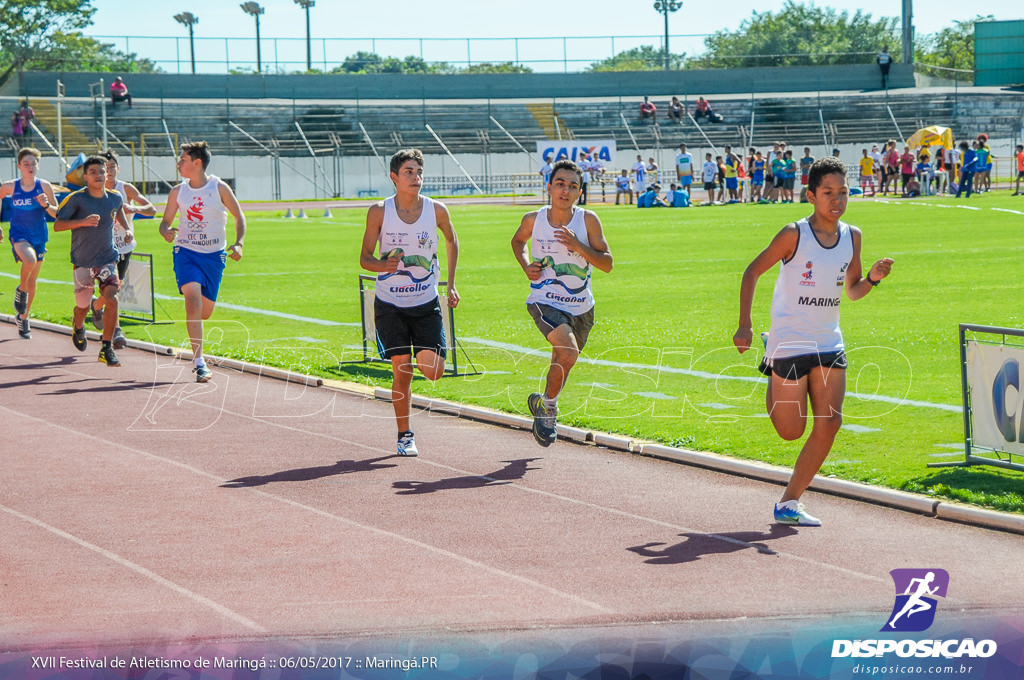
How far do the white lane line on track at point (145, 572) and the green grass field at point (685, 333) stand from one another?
418 cm

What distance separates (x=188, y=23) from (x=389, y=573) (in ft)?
302

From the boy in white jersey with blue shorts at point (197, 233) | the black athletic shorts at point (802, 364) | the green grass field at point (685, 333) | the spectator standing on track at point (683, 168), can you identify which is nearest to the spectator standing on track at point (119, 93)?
the spectator standing on track at point (683, 168)

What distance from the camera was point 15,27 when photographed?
81.9 m

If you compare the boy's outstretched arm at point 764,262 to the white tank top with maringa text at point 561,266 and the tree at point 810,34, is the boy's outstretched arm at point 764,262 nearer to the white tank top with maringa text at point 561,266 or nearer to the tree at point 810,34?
the white tank top with maringa text at point 561,266

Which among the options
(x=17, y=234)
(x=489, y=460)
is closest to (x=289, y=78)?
(x=17, y=234)

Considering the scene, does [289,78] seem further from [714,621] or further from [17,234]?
[714,621]

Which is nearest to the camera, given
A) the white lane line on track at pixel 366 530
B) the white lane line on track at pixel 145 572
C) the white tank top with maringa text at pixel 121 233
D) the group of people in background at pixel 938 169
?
the white lane line on track at pixel 145 572

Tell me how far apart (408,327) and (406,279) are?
0.36m

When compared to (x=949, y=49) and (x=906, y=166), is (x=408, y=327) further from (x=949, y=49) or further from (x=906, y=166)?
(x=949, y=49)

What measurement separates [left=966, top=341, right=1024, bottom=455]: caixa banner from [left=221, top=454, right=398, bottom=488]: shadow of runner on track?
12.6 ft

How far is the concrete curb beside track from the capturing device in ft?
23.4

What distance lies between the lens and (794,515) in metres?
7.05

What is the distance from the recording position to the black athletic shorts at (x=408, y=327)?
9.08m

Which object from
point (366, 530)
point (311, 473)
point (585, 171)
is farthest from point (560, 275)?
point (585, 171)
